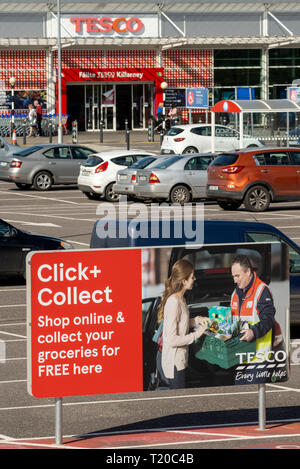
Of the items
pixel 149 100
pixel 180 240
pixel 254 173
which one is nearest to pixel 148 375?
pixel 180 240

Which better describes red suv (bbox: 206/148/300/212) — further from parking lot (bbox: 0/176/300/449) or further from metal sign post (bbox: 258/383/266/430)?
metal sign post (bbox: 258/383/266/430)

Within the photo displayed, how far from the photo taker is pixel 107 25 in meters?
61.7

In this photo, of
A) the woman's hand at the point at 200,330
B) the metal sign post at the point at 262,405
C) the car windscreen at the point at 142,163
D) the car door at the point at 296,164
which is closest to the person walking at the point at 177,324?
the woman's hand at the point at 200,330

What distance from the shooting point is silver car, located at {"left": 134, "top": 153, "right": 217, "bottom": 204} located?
2850 centimetres

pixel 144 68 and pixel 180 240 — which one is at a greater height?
pixel 144 68

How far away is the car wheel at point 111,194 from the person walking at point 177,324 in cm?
2167

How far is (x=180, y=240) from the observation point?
12.7 meters

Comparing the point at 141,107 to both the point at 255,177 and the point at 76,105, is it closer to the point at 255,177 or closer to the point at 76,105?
the point at 76,105

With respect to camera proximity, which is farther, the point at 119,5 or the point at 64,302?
the point at 119,5

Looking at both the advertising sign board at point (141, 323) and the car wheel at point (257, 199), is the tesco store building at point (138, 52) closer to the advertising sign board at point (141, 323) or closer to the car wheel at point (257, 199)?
the car wheel at point (257, 199)

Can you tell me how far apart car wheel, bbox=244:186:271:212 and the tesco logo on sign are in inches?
1414

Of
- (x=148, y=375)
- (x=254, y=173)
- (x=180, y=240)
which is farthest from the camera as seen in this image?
(x=254, y=173)

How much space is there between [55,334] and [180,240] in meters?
4.75
